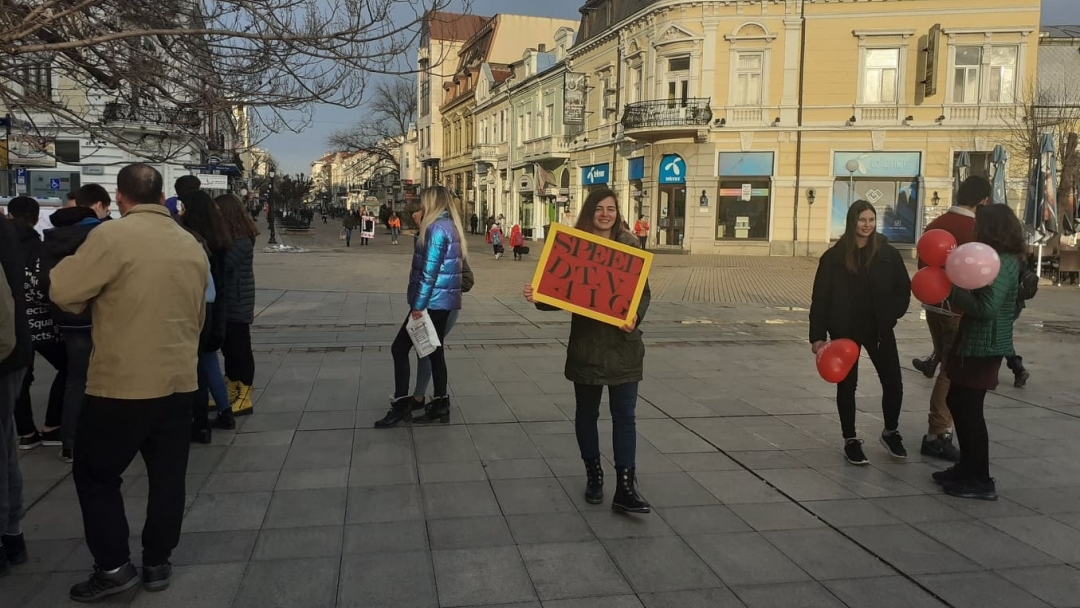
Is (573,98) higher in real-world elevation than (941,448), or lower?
higher

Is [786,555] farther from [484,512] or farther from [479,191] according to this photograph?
[479,191]

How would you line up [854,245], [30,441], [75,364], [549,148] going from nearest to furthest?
[75,364], [854,245], [30,441], [549,148]

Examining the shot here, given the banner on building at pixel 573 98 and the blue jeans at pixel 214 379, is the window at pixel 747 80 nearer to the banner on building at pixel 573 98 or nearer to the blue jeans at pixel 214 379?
the banner on building at pixel 573 98

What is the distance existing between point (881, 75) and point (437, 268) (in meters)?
28.9

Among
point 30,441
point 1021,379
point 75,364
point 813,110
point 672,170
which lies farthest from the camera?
point 672,170

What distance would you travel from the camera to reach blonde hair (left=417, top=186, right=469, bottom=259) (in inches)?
226

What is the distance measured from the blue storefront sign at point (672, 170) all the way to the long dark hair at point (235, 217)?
26.9 metres

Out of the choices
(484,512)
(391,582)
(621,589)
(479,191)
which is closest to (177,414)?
(391,582)

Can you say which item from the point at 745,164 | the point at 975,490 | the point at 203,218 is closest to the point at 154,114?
the point at 203,218

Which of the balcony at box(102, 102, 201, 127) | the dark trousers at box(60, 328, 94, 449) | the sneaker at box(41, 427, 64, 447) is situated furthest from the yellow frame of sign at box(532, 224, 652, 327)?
the balcony at box(102, 102, 201, 127)

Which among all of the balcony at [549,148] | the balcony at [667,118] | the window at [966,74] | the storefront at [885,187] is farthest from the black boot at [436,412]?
the balcony at [549,148]

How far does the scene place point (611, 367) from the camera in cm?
418

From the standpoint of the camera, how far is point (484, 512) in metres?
4.29

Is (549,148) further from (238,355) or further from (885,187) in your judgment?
(238,355)
